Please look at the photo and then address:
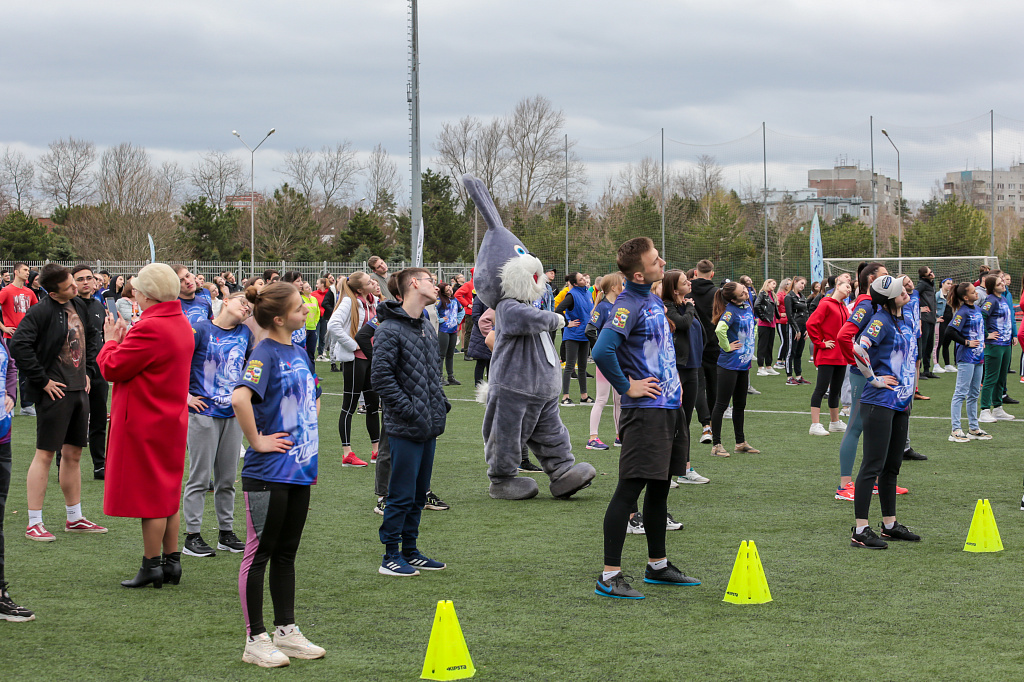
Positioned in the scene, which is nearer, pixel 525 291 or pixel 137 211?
pixel 525 291

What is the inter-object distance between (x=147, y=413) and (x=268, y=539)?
137 cm

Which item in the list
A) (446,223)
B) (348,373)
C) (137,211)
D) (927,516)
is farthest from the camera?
(137,211)

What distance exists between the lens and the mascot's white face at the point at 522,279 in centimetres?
750

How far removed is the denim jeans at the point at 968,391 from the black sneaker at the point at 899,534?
4.96 meters

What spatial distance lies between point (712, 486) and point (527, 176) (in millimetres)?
40445

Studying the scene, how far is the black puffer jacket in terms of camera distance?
18.4 ft

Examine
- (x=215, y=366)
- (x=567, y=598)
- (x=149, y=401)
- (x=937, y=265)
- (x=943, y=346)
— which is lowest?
(x=567, y=598)

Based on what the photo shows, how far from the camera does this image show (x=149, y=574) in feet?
17.9

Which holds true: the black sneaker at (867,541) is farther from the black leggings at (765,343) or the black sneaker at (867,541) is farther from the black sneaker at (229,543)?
the black leggings at (765,343)

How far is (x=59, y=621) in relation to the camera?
484 centimetres

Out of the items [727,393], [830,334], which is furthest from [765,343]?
[727,393]

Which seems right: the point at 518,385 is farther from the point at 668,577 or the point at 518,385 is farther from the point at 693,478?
the point at 668,577

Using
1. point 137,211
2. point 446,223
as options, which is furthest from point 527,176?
point 137,211

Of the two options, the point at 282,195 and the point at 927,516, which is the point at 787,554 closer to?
the point at 927,516
